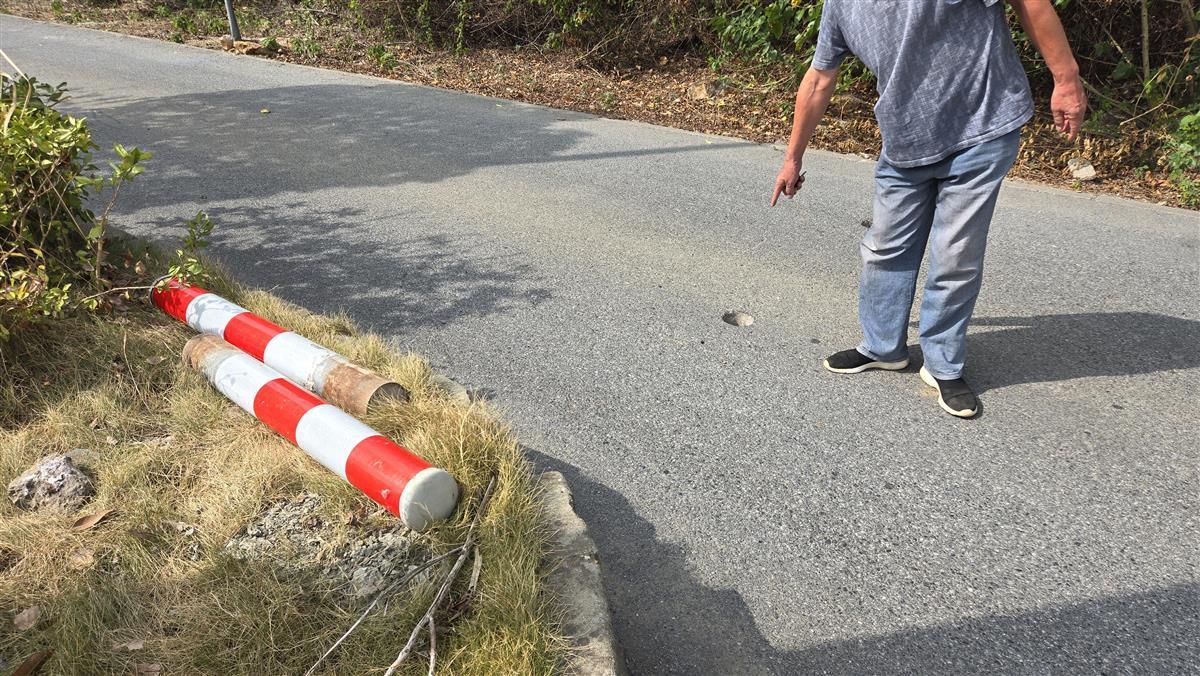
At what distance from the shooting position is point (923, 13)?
288 cm

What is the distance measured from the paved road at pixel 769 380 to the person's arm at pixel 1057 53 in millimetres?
1272

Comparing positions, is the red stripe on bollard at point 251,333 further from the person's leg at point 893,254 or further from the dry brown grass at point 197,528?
the person's leg at point 893,254

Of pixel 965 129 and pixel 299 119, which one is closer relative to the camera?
pixel 965 129

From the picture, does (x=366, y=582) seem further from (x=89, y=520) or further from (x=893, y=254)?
(x=893, y=254)

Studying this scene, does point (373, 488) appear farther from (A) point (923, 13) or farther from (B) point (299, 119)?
(B) point (299, 119)

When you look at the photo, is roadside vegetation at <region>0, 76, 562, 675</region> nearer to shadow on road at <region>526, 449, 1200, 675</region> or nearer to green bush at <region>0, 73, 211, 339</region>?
green bush at <region>0, 73, 211, 339</region>

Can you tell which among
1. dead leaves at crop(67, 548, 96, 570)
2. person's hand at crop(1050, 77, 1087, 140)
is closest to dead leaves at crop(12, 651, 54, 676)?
dead leaves at crop(67, 548, 96, 570)

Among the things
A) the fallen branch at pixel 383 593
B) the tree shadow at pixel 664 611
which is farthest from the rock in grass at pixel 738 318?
the fallen branch at pixel 383 593

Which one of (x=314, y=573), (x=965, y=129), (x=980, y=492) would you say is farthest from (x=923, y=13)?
(x=314, y=573)

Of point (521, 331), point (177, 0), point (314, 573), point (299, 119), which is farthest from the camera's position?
point (177, 0)

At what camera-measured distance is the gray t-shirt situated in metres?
2.90

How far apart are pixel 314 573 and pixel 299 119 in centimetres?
692

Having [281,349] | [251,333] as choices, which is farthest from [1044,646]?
[251,333]

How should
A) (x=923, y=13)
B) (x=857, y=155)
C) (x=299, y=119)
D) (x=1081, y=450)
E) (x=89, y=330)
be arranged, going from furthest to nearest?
(x=299, y=119) < (x=857, y=155) < (x=89, y=330) < (x=1081, y=450) < (x=923, y=13)
